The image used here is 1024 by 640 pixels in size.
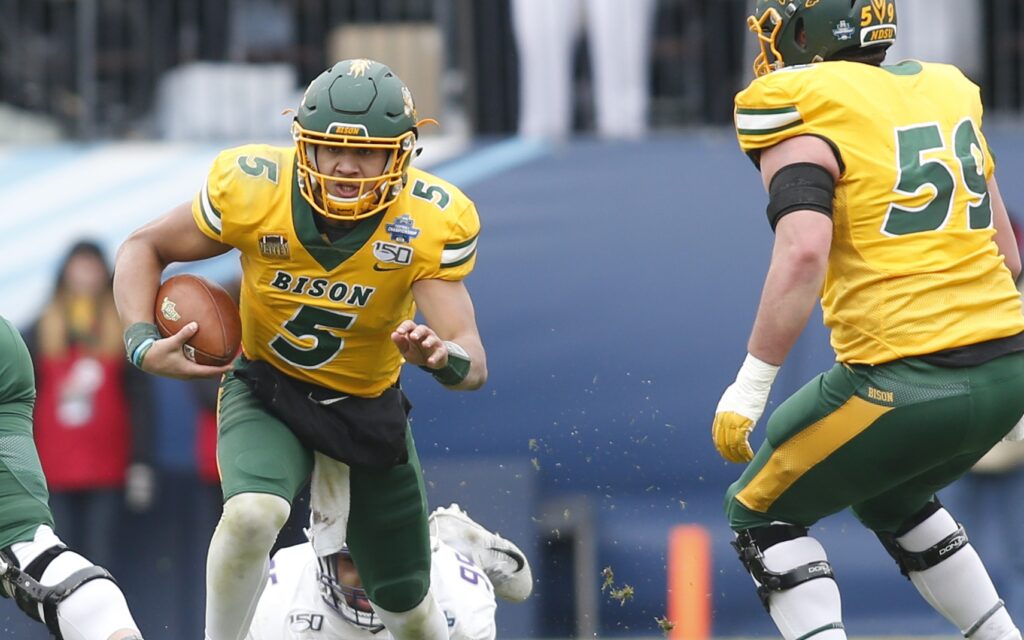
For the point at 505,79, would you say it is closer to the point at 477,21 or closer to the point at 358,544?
the point at 477,21

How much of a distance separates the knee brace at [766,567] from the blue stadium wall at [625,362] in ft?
11.8

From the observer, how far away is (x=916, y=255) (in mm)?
4566

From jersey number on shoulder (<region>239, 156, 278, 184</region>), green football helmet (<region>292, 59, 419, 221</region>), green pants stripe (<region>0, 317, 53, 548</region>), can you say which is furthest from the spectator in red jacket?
green football helmet (<region>292, 59, 419, 221</region>)

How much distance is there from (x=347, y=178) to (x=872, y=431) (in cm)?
158

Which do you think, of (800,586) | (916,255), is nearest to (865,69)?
(916,255)

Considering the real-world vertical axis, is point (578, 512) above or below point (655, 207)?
below

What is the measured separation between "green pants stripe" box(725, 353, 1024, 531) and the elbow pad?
478mm

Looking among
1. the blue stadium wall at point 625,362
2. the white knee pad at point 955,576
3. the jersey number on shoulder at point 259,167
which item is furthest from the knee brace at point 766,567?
the blue stadium wall at point 625,362

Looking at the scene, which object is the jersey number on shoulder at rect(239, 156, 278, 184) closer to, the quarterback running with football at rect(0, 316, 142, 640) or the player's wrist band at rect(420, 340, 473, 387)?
the player's wrist band at rect(420, 340, 473, 387)

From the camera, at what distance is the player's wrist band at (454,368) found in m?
4.61

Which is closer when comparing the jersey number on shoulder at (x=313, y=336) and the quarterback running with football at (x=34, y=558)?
the quarterback running with football at (x=34, y=558)

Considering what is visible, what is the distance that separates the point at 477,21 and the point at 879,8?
451 cm

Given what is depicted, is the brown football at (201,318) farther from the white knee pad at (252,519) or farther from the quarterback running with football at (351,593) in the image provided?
the quarterback running with football at (351,593)

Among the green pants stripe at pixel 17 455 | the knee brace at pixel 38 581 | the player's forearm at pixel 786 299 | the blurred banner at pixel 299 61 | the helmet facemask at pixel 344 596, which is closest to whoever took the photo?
the player's forearm at pixel 786 299
